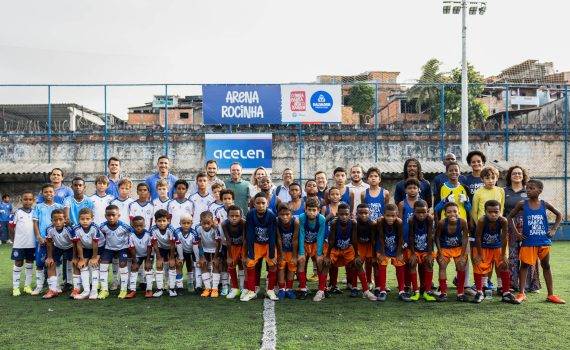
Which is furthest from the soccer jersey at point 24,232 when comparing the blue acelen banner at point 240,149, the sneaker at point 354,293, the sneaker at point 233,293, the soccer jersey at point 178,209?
the blue acelen banner at point 240,149

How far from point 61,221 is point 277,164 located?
1024cm

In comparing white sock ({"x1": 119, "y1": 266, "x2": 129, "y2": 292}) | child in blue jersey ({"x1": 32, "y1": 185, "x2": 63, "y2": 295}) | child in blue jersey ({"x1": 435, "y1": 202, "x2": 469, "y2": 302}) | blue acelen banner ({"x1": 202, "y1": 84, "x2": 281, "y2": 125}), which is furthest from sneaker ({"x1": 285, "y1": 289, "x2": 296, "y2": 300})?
blue acelen banner ({"x1": 202, "y1": 84, "x2": 281, "y2": 125})

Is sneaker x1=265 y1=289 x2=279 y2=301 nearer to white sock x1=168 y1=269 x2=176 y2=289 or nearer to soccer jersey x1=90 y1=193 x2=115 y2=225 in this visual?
white sock x1=168 y1=269 x2=176 y2=289

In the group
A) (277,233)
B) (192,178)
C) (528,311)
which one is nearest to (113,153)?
(192,178)

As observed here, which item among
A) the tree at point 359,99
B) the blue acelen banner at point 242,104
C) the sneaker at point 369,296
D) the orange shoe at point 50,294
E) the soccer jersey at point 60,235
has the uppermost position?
the tree at point 359,99

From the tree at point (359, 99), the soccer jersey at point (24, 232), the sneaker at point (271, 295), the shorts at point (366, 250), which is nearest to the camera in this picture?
the sneaker at point (271, 295)

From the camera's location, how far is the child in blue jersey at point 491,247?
615 centimetres

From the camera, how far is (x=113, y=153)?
1673 cm

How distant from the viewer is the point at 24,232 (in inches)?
283

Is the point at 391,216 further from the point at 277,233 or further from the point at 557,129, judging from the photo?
the point at 557,129

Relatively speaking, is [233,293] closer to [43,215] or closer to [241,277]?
[241,277]

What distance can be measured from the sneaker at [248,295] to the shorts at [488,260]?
8.80ft

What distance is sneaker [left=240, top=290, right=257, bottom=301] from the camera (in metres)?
Answer: 6.34

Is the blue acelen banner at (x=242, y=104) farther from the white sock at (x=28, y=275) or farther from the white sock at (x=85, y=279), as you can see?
the white sock at (x=85, y=279)
